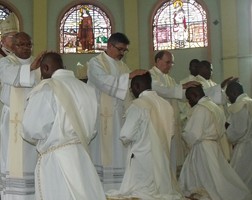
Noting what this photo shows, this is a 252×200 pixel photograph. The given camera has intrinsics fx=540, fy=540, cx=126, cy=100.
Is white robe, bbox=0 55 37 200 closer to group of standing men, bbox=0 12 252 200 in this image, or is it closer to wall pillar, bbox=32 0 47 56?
group of standing men, bbox=0 12 252 200

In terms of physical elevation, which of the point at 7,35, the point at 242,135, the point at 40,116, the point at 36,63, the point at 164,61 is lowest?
the point at 242,135

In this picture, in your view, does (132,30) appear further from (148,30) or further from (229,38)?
(229,38)

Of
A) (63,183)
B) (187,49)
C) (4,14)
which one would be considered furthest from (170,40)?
(63,183)

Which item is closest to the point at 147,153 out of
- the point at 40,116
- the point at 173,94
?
the point at 173,94

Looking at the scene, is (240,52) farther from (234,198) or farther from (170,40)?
(234,198)

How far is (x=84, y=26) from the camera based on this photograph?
15.5m

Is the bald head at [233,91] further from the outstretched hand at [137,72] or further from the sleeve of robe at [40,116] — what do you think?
the sleeve of robe at [40,116]

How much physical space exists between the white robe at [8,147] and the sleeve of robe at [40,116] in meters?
1.23

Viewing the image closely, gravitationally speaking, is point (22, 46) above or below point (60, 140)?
above

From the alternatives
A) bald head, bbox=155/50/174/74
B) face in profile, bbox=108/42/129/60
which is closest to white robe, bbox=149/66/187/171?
bald head, bbox=155/50/174/74

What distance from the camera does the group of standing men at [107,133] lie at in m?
4.85

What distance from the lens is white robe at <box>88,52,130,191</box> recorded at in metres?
7.34

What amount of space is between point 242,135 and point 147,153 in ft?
9.12

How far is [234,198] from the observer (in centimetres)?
790
